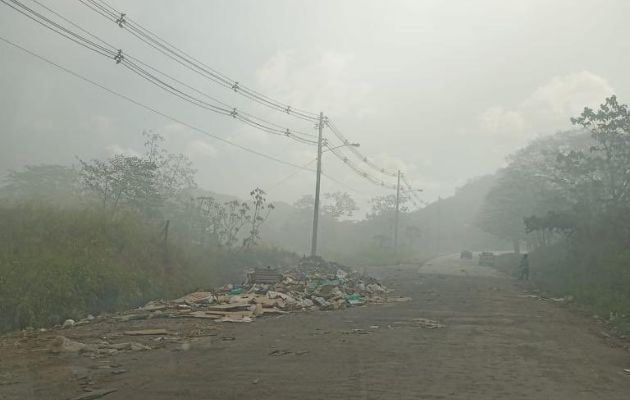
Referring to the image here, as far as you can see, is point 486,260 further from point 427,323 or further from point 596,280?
point 427,323

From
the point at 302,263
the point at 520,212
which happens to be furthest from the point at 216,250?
the point at 520,212

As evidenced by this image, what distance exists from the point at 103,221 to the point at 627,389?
727 inches

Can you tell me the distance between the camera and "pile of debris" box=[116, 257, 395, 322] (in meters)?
15.7

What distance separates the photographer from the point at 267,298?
60.4ft

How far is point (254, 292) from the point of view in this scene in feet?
65.0

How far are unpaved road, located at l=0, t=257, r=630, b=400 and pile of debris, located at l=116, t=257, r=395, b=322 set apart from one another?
4.06ft

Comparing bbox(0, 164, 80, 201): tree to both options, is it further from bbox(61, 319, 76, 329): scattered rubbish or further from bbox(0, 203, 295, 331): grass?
bbox(61, 319, 76, 329): scattered rubbish

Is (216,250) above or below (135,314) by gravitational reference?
above

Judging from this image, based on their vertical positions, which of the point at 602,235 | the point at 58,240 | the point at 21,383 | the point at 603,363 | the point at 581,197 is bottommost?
the point at 21,383

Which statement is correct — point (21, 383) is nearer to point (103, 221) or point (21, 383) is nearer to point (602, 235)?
point (103, 221)

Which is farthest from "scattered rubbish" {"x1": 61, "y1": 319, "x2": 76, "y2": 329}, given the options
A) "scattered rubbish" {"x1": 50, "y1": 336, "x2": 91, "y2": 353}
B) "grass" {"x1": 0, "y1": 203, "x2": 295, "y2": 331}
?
"scattered rubbish" {"x1": 50, "y1": 336, "x2": 91, "y2": 353}

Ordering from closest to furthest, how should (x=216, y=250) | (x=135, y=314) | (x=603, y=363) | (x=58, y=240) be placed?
(x=603, y=363) < (x=135, y=314) < (x=58, y=240) < (x=216, y=250)

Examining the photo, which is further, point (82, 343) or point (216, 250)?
point (216, 250)

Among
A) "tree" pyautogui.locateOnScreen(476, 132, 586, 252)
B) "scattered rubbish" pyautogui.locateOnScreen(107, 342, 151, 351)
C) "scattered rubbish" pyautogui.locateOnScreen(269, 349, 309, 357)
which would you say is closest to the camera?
"scattered rubbish" pyautogui.locateOnScreen(269, 349, 309, 357)
